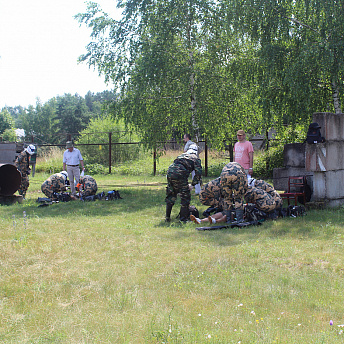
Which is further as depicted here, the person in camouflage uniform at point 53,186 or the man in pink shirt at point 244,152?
the person in camouflage uniform at point 53,186

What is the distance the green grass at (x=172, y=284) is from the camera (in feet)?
11.4

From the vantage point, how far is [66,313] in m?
3.89

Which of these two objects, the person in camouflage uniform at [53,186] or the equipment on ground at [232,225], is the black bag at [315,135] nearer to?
the equipment on ground at [232,225]

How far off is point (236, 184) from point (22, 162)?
8061 millimetres

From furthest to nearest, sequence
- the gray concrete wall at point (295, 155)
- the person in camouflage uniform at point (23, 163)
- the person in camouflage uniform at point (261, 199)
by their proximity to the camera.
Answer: the person in camouflage uniform at point (23, 163) < the gray concrete wall at point (295, 155) < the person in camouflage uniform at point (261, 199)

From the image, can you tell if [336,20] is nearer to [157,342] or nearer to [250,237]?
[250,237]

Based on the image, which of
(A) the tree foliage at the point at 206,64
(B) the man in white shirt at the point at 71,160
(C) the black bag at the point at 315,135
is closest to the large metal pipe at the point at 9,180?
(B) the man in white shirt at the point at 71,160

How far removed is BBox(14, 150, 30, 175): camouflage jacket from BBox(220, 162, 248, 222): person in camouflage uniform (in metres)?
7.65

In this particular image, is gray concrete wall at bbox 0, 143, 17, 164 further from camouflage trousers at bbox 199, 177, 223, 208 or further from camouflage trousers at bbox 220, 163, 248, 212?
camouflage trousers at bbox 220, 163, 248, 212

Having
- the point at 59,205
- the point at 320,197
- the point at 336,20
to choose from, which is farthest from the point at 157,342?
the point at 336,20

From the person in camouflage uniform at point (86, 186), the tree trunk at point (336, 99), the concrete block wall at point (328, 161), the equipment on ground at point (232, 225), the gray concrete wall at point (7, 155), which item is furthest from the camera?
the gray concrete wall at point (7, 155)

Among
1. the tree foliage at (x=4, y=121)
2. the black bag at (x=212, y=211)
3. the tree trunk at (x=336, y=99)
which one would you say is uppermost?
the tree foliage at (x=4, y=121)

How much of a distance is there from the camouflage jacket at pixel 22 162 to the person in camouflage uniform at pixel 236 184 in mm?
7645

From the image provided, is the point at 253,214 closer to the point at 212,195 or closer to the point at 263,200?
the point at 263,200
